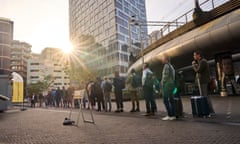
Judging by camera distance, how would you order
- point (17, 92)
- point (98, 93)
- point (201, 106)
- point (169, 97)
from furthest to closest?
1. point (17, 92)
2. point (98, 93)
3. point (169, 97)
4. point (201, 106)

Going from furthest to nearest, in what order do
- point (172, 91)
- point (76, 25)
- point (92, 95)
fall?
1. point (76, 25)
2. point (92, 95)
3. point (172, 91)

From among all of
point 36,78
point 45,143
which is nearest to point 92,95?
point 45,143

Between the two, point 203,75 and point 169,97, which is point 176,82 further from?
point 203,75

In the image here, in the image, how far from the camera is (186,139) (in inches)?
145

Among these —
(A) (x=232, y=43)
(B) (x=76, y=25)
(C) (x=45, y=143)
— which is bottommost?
(C) (x=45, y=143)

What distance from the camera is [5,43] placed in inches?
2987

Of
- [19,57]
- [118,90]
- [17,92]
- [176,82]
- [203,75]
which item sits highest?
[19,57]

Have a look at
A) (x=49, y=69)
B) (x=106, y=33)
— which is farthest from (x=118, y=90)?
(x=49, y=69)

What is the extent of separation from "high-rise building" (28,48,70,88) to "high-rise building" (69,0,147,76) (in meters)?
20.9

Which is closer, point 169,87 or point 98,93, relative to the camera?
point 169,87

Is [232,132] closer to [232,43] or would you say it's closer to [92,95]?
[92,95]

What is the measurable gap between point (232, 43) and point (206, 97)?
8636mm

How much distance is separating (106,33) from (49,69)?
54.3 m

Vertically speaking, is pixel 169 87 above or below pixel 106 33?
below
